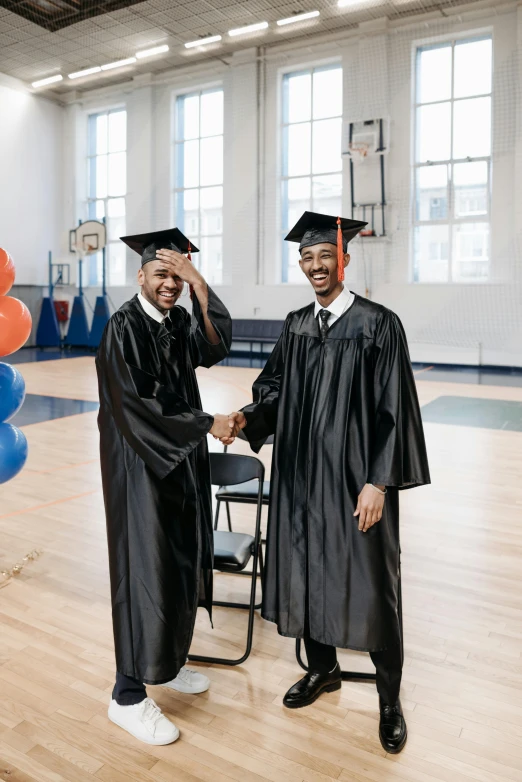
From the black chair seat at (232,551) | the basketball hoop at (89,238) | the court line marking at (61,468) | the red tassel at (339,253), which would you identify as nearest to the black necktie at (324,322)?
the red tassel at (339,253)

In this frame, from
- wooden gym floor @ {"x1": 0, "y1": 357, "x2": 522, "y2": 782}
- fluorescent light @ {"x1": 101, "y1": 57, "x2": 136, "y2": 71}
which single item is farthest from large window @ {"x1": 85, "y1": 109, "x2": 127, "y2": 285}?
wooden gym floor @ {"x1": 0, "y1": 357, "x2": 522, "y2": 782}

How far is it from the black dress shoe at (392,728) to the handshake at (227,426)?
1033 millimetres

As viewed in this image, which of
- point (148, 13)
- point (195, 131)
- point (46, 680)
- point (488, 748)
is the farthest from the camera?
point (195, 131)

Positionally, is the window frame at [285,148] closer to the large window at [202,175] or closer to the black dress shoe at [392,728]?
the large window at [202,175]

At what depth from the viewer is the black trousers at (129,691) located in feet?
6.98

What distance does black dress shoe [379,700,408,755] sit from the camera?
2.02m

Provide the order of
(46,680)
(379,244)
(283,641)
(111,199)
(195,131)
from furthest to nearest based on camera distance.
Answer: (111,199)
(195,131)
(379,244)
(283,641)
(46,680)

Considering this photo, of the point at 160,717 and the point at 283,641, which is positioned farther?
the point at 283,641

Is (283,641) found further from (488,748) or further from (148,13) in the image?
(148,13)

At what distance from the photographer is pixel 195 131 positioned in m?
14.7

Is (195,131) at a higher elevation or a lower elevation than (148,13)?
lower

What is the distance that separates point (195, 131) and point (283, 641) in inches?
550

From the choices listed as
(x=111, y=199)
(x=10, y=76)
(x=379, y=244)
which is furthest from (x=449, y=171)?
(x=10, y=76)

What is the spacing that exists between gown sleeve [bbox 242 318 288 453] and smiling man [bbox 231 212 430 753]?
11 centimetres
